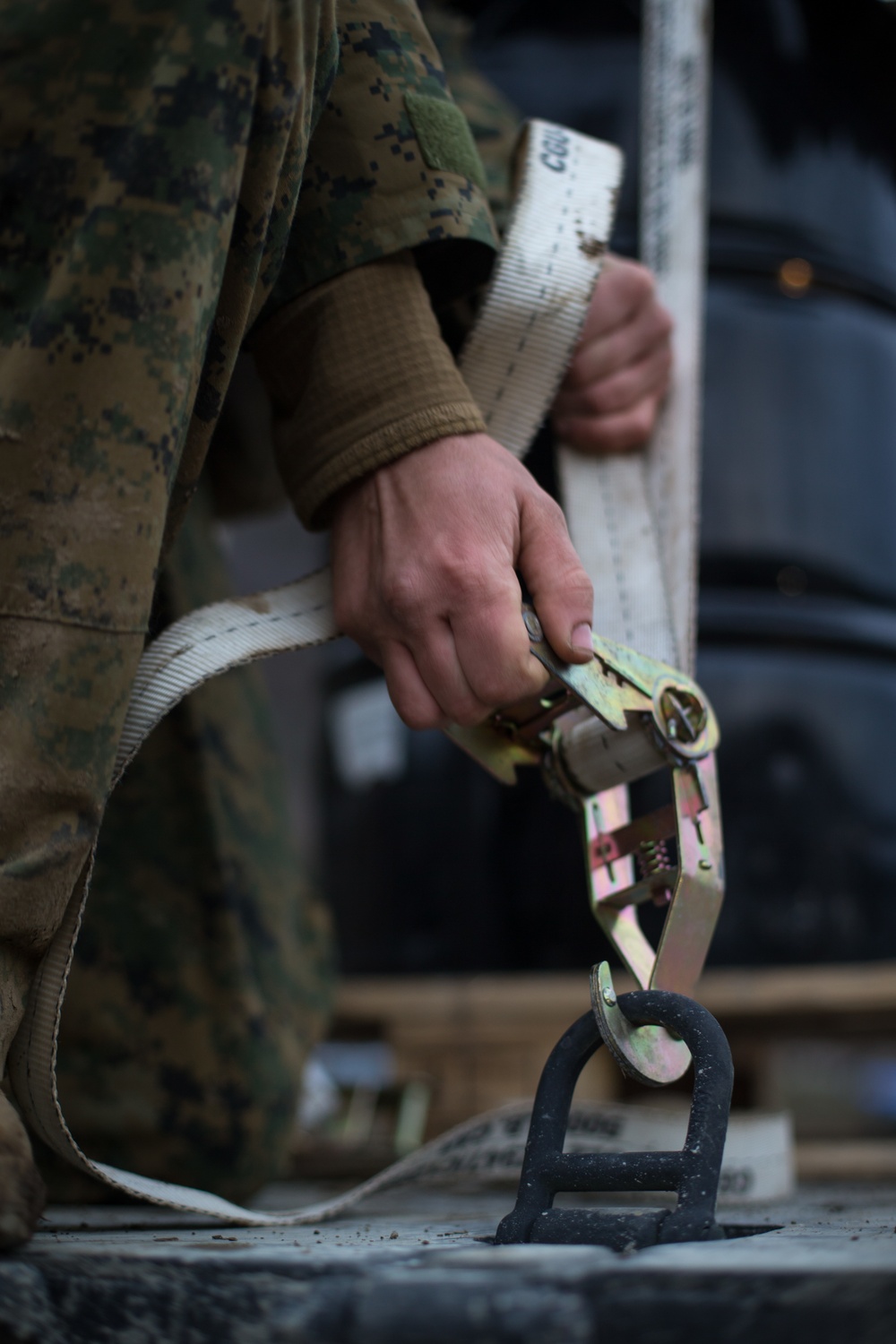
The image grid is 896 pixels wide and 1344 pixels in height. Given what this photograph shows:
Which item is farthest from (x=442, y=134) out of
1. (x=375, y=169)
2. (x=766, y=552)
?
(x=766, y=552)

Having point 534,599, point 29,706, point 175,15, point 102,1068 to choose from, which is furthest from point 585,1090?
point 175,15

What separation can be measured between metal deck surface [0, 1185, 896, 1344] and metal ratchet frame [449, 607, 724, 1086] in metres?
0.18

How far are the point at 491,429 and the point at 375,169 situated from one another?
168mm

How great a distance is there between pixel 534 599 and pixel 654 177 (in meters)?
0.59

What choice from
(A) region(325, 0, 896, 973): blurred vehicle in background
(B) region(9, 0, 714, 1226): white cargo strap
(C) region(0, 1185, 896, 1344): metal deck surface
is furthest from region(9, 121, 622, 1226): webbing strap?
(A) region(325, 0, 896, 973): blurred vehicle in background

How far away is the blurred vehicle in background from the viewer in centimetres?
127

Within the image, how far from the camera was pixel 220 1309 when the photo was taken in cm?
33

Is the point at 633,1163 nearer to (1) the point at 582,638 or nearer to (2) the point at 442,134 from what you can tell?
(1) the point at 582,638

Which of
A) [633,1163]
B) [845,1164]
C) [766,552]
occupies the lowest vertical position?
[845,1164]

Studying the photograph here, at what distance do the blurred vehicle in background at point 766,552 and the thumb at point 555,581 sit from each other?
73 centimetres

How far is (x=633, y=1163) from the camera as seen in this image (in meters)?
0.42

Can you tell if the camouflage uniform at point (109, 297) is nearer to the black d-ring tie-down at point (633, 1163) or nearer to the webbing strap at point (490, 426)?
the webbing strap at point (490, 426)

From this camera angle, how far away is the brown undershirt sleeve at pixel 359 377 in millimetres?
581

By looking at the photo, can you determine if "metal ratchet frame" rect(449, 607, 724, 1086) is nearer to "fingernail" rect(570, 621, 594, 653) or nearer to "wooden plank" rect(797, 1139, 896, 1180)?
"fingernail" rect(570, 621, 594, 653)
